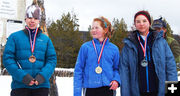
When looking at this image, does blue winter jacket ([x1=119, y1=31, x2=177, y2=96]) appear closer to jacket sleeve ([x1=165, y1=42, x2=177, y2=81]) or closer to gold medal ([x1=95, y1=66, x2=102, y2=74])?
jacket sleeve ([x1=165, y1=42, x2=177, y2=81])

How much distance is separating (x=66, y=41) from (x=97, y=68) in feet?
74.7

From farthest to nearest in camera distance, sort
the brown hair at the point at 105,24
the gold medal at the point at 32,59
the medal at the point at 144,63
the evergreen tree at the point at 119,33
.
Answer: the evergreen tree at the point at 119,33 < the brown hair at the point at 105,24 < the gold medal at the point at 32,59 < the medal at the point at 144,63

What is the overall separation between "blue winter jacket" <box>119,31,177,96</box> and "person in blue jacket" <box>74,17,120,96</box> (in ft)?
0.56

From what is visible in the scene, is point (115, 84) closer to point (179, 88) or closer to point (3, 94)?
point (179, 88)

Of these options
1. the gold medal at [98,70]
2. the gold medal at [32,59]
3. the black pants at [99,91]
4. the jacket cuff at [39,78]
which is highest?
the gold medal at [32,59]

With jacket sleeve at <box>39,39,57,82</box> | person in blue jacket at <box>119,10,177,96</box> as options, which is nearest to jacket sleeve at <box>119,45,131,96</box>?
person in blue jacket at <box>119,10,177,96</box>

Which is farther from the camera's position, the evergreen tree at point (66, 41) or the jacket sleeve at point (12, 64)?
the evergreen tree at point (66, 41)

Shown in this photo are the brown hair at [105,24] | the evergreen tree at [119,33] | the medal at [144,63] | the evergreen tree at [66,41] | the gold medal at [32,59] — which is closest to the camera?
A: the medal at [144,63]

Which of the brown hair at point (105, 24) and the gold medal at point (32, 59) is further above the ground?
the brown hair at point (105, 24)

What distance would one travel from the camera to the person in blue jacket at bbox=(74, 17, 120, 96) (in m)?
3.38

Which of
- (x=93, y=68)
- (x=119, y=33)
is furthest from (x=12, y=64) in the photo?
(x=119, y=33)

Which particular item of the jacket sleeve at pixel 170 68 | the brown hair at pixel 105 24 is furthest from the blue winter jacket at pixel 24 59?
the jacket sleeve at pixel 170 68

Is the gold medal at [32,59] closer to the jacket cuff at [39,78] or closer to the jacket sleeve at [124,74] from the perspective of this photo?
the jacket cuff at [39,78]

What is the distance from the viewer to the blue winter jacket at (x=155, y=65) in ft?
10.6
